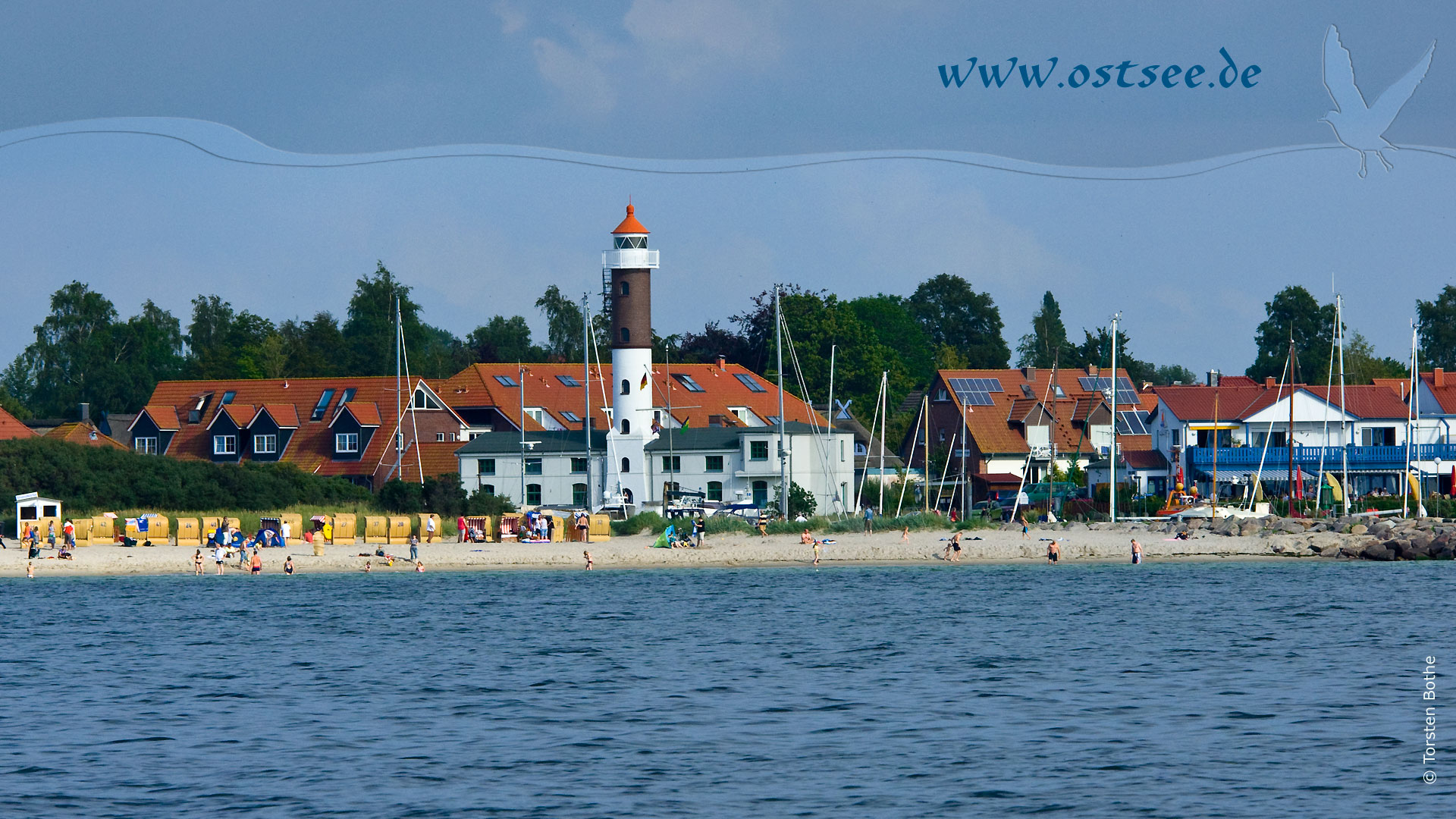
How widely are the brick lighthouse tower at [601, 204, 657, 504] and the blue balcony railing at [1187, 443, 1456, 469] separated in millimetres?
25760

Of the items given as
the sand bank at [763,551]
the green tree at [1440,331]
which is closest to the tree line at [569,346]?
the green tree at [1440,331]

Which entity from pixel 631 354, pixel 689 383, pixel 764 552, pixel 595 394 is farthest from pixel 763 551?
pixel 689 383

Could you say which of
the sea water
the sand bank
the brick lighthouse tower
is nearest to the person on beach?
the sand bank

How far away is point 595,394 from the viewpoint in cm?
8544

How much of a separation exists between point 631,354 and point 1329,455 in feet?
105

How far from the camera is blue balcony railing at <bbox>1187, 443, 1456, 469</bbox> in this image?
7162 cm

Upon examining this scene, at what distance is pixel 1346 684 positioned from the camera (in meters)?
29.6

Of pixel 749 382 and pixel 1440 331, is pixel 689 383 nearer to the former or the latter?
pixel 749 382

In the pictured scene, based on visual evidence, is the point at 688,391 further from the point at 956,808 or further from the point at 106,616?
the point at 956,808

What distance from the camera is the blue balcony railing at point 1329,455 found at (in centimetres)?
7162

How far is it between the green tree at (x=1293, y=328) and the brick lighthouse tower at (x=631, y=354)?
5966 cm

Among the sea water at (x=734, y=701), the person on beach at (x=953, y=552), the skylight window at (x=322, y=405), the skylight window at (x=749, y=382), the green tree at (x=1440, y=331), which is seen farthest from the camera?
the green tree at (x=1440, y=331)

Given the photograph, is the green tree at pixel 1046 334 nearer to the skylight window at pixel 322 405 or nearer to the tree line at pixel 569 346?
the tree line at pixel 569 346

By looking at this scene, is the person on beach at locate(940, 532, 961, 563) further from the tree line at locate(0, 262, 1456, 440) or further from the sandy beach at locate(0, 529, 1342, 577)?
the tree line at locate(0, 262, 1456, 440)
